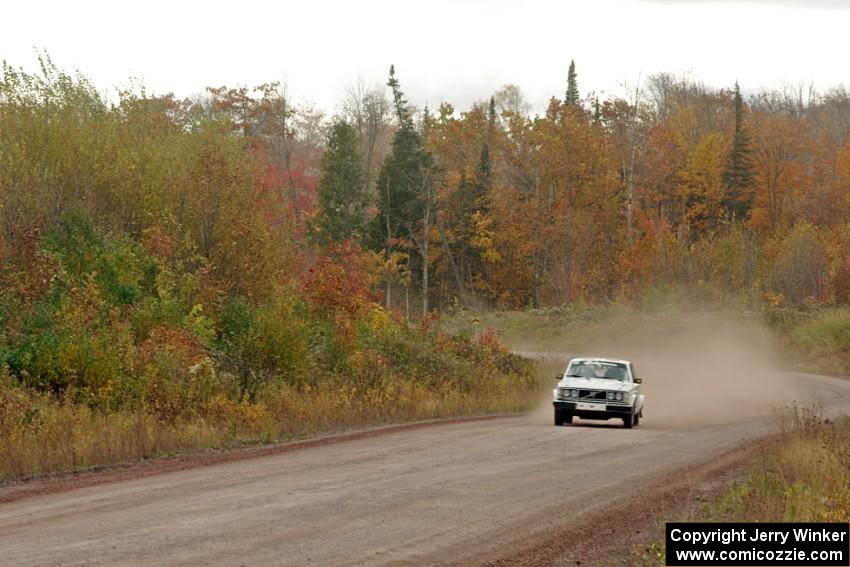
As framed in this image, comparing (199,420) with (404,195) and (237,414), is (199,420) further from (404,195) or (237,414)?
(404,195)

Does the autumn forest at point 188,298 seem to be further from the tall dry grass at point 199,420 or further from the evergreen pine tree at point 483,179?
the evergreen pine tree at point 483,179

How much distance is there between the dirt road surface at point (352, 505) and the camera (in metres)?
10.9

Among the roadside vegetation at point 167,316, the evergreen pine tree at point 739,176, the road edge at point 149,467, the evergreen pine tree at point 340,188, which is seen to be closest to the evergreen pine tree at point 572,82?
the evergreen pine tree at point 739,176

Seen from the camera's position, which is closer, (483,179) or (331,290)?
(331,290)

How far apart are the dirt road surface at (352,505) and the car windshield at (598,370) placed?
5389 mm

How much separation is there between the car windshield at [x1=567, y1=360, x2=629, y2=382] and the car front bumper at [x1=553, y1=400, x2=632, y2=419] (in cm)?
129

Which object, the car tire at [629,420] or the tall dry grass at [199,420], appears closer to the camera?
the tall dry grass at [199,420]

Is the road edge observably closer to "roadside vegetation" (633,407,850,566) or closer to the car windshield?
the car windshield

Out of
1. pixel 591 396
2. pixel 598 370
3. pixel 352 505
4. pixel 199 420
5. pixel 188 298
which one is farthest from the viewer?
pixel 188 298

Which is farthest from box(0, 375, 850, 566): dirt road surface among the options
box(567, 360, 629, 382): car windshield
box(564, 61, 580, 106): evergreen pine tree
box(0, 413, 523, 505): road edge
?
box(564, 61, 580, 106): evergreen pine tree

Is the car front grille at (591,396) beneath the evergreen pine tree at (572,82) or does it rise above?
beneath

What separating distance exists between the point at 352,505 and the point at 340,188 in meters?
67.3

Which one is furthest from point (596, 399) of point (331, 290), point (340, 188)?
point (340, 188)

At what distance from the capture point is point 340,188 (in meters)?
80.0
